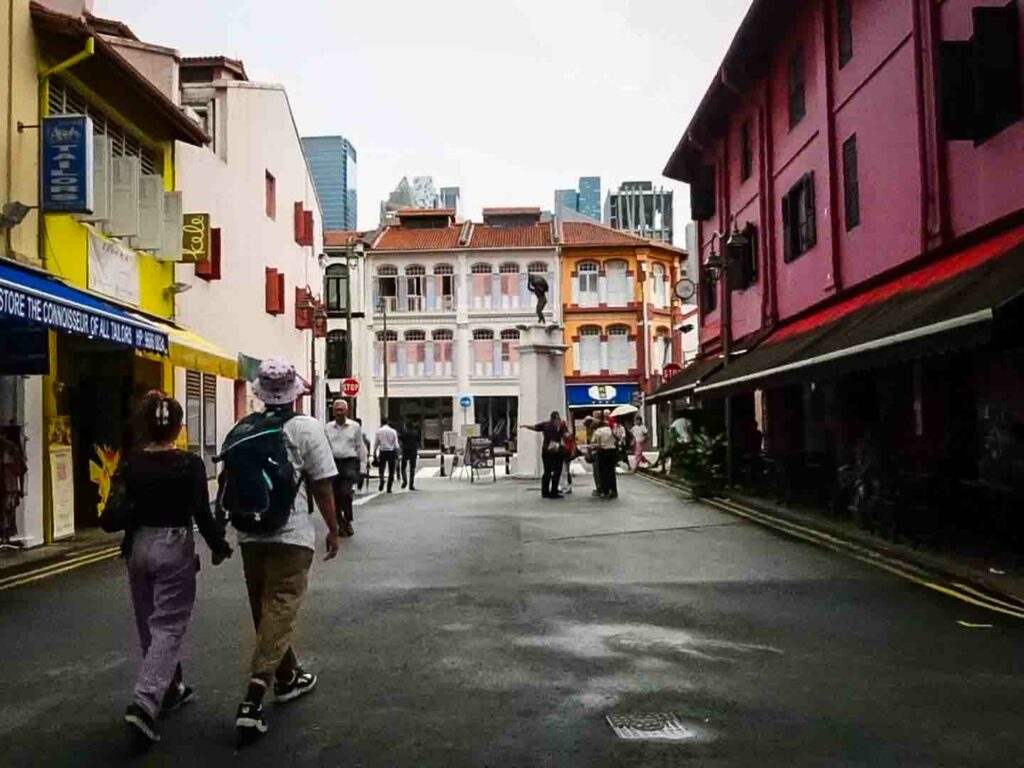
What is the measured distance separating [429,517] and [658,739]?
11931 mm

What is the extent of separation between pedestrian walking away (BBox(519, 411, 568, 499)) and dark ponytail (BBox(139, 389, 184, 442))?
14539mm

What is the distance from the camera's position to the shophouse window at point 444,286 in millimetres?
54125

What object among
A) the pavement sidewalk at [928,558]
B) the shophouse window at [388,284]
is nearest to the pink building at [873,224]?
the pavement sidewalk at [928,558]

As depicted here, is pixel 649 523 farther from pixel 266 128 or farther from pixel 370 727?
pixel 266 128

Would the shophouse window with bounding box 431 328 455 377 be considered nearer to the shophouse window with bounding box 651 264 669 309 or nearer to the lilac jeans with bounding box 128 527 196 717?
the shophouse window with bounding box 651 264 669 309

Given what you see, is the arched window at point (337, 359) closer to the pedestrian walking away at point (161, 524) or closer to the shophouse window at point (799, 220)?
the shophouse window at point (799, 220)

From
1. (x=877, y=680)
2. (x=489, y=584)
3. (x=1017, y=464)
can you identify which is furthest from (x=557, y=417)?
(x=877, y=680)

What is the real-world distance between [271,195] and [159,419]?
23.4 metres

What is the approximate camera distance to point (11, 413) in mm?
13055

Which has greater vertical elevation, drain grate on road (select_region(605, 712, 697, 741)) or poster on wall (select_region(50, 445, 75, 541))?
poster on wall (select_region(50, 445, 75, 541))

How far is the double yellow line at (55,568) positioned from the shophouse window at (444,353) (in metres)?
40.3

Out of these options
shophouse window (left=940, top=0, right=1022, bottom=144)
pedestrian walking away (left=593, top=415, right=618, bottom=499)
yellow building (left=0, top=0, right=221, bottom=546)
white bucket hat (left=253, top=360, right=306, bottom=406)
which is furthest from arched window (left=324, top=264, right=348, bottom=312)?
white bucket hat (left=253, top=360, right=306, bottom=406)

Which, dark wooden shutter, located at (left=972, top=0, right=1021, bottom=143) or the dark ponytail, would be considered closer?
the dark ponytail

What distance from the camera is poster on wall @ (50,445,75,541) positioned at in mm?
13789
